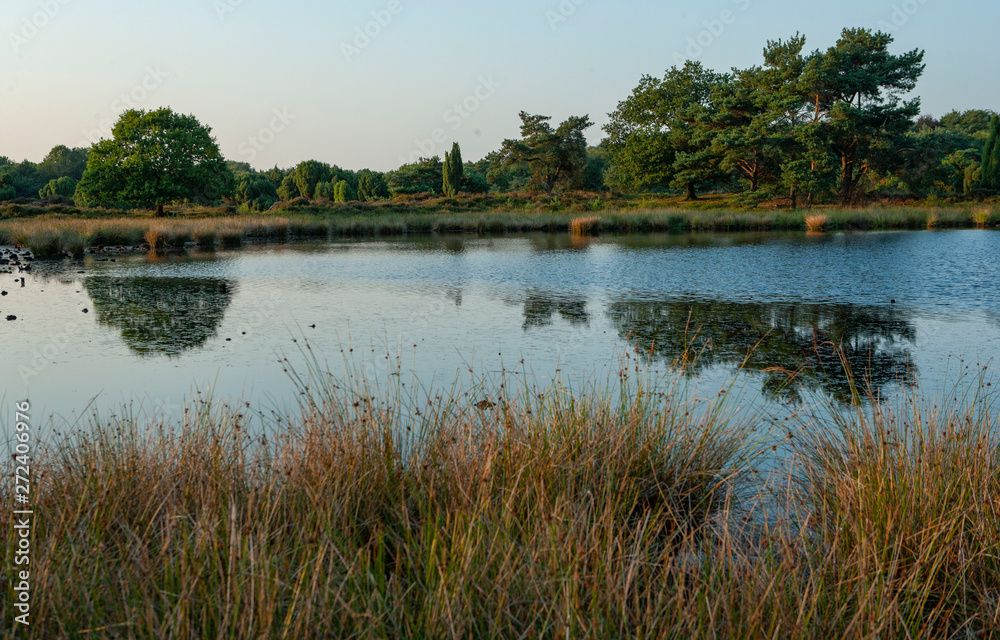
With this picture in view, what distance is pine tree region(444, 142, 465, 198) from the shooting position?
57625mm

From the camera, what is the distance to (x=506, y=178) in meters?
72.8

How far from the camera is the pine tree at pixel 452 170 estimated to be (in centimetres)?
5762

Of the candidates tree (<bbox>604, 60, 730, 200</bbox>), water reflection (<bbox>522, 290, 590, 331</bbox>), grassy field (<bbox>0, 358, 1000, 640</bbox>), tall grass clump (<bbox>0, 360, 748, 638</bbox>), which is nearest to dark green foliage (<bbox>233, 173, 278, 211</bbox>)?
tree (<bbox>604, 60, 730, 200</bbox>)

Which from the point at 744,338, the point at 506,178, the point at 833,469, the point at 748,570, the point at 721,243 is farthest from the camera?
the point at 506,178

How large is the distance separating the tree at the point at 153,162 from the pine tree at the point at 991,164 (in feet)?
166

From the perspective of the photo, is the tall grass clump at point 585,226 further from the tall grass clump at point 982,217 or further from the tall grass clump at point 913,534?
the tall grass clump at point 913,534

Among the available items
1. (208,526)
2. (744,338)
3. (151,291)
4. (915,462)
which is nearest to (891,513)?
(915,462)

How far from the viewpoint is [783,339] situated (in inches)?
303

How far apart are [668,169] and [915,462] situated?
164 ft

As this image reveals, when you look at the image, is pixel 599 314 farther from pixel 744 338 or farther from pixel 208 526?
pixel 208 526

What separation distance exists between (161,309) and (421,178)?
173 ft

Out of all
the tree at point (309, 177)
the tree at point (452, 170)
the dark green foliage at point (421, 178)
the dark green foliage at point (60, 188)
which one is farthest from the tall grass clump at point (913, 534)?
the dark green foliage at point (60, 188)

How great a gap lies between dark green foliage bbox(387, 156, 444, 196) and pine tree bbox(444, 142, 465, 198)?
3.28 metres

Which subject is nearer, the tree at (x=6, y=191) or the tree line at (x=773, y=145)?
the tree line at (x=773, y=145)
